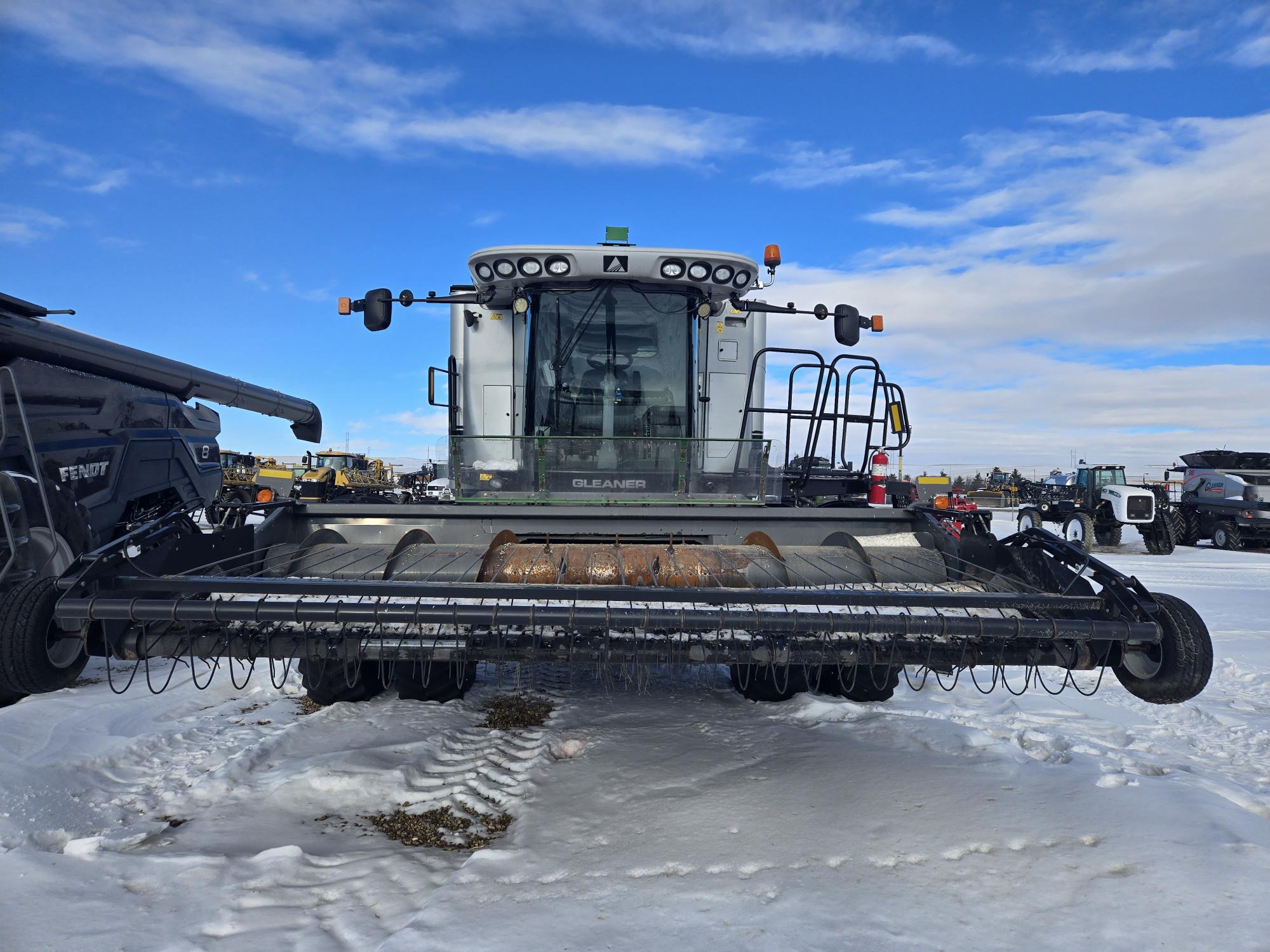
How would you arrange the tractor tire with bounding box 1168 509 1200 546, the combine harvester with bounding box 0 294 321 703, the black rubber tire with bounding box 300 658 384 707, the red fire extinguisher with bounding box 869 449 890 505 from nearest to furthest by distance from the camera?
the black rubber tire with bounding box 300 658 384 707 → the combine harvester with bounding box 0 294 321 703 → the red fire extinguisher with bounding box 869 449 890 505 → the tractor tire with bounding box 1168 509 1200 546

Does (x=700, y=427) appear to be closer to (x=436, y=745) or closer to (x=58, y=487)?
(x=436, y=745)

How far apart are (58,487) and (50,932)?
4.90 m

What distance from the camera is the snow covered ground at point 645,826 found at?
2447mm

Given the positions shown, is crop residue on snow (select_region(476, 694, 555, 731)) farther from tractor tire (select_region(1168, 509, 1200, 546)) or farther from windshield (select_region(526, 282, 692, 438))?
tractor tire (select_region(1168, 509, 1200, 546))

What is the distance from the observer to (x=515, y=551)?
4113 mm

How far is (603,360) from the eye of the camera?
562 cm

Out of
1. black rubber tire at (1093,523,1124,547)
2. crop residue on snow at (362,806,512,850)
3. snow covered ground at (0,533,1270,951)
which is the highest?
black rubber tire at (1093,523,1124,547)

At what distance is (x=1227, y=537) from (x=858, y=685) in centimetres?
2071

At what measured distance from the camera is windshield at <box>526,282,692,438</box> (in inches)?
220

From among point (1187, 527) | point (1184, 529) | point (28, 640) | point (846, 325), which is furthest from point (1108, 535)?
point (28, 640)

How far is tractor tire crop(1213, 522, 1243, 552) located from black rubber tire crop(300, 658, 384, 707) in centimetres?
2282

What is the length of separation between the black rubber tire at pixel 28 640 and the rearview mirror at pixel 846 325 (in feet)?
16.3

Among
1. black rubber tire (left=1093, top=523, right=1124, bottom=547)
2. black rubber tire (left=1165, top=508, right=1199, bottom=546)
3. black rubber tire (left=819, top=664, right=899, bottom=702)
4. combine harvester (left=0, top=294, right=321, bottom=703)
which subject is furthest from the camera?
black rubber tire (left=1165, top=508, right=1199, bottom=546)

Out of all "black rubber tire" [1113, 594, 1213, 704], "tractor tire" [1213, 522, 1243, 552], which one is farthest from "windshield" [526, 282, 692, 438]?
"tractor tire" [1213, 522, 1243, 552]
